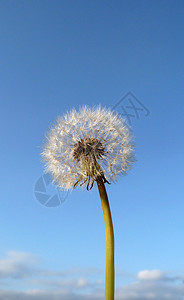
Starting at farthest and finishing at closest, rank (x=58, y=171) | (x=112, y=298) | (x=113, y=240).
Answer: (x=58, y=171) → (x=113, y=240) → (x=112, y=298)

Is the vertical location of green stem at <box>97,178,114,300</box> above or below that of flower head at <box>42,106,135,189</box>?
below

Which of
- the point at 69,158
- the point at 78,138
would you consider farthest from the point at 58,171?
the point at 78,138

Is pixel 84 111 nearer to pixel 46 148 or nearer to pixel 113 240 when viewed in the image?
pixel 46 148

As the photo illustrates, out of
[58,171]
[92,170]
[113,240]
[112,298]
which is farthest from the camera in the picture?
[58,171]

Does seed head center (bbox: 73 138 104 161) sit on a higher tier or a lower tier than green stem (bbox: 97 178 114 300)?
higher

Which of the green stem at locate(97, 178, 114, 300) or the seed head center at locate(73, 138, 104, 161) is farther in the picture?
the seed head center at locate(73, 138, 104, 161)

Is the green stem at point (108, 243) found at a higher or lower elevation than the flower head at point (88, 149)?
lower

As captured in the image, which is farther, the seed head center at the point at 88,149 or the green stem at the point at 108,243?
the seed head center at the point at 88,149

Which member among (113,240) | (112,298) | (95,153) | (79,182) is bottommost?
(112,298)
